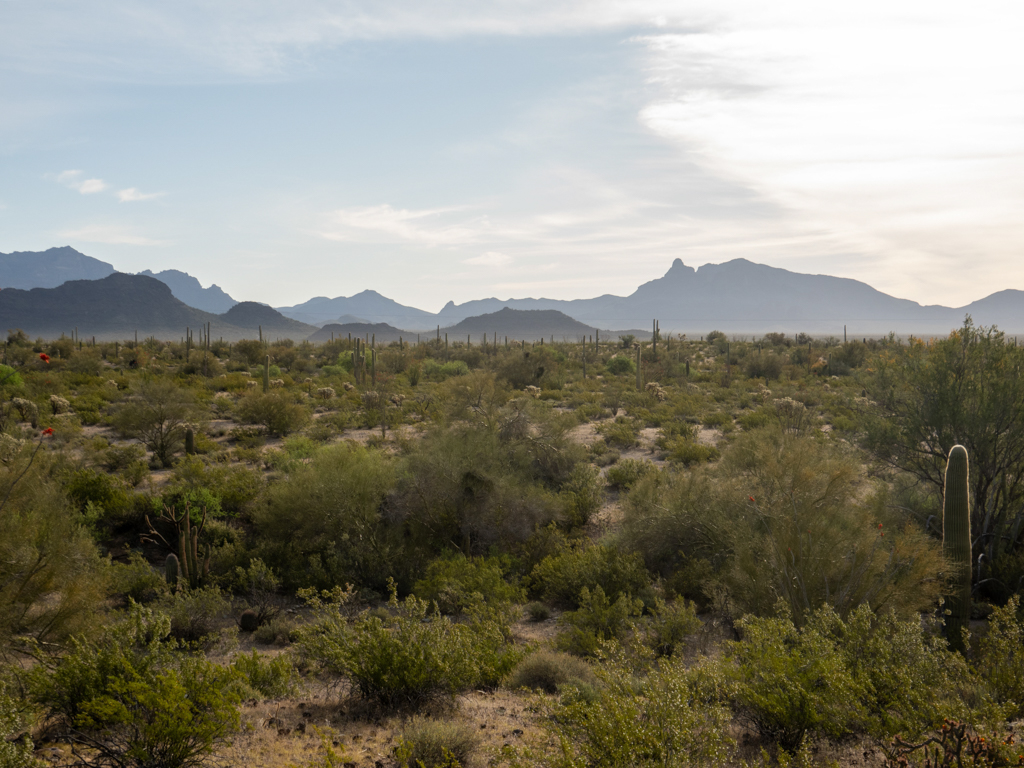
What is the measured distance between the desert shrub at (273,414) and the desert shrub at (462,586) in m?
12.2

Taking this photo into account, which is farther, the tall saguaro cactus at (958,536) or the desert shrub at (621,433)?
the desert shrub at (621,433)

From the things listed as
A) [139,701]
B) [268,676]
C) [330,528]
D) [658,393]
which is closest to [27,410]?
[330,528]

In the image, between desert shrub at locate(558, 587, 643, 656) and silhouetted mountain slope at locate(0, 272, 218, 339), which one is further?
silhouetted mountain slope at locate(0, 272, 218, 339)

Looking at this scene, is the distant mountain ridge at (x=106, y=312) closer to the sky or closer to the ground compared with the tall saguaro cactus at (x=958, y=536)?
closer to the sky

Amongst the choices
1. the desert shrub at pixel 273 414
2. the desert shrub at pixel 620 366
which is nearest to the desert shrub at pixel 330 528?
the desert shrub at pixel 273 414

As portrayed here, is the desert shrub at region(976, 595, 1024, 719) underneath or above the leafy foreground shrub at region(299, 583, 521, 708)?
above

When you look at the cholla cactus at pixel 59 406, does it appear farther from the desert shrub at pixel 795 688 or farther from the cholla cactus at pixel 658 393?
the desert shrub at pixel 795 688

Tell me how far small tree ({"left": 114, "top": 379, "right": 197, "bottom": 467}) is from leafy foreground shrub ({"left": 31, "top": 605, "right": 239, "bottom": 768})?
11.8 meters

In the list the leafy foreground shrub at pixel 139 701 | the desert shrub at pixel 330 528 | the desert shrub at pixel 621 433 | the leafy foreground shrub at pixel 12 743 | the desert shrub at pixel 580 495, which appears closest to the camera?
the leafy foreground shrub at pixel 12 743

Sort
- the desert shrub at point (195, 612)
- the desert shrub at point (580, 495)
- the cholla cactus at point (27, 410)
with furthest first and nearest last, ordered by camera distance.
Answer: the cholla cactus at point (27, 410) < the desert shrub at point (580, 495) < the desert shrub at point (195, 612)

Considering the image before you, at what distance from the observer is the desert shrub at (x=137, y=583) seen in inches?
366

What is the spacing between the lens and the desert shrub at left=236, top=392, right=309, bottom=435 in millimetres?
20270

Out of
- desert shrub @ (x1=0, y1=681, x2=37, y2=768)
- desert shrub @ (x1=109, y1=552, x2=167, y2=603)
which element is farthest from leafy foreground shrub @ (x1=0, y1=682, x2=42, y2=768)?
desert shrub @ (x1=109, y1=552, x2=167, y2=603)

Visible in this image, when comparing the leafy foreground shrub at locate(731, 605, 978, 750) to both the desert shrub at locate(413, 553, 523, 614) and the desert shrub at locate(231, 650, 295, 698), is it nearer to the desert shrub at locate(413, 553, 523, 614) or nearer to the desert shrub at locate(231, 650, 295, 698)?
the desert shrub at locate(413, 553, 523, 614)
